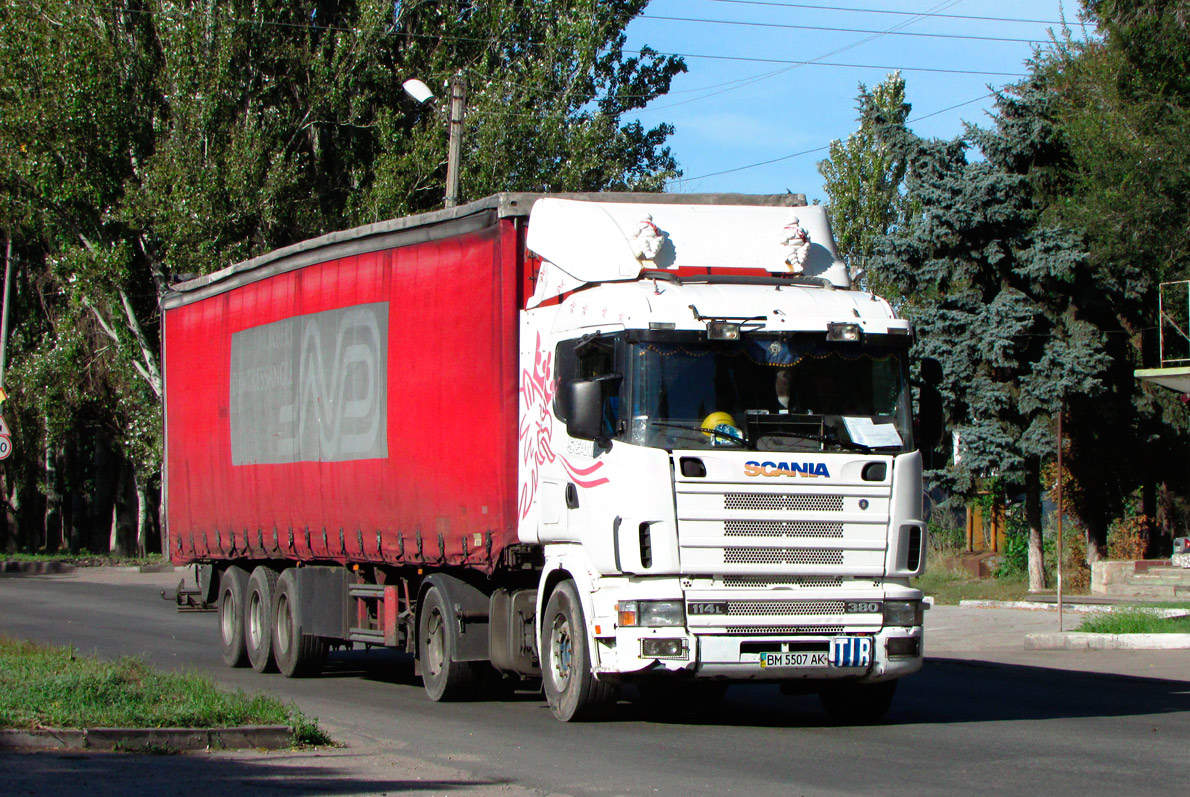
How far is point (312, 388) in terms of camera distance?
1501 centimetres

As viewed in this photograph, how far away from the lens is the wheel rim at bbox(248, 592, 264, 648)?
1633 centimetres

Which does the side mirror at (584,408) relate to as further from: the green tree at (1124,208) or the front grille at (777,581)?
the green tree at (1124,208)

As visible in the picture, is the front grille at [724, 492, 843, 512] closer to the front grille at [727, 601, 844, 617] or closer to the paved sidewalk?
the front grille at [727, 601, 844, 617]

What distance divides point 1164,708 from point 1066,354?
15.8m

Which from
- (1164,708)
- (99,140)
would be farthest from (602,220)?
(99,140)

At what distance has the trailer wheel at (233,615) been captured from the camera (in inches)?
661

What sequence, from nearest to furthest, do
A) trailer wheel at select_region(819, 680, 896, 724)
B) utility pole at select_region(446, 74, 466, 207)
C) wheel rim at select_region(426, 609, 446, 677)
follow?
1. trailer wheel at select_region(819, 680, 896, 724)
2. wheel rim at select_region(426, 609, 446, 677)
3. utility pole at select_region(446, 74, 466, 207)

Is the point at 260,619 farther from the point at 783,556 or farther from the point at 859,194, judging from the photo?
the point at 859,194

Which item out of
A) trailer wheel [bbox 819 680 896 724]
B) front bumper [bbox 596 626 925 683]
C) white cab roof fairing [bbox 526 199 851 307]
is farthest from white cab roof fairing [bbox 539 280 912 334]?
trailer wheel [bbox 819 680 896 724]

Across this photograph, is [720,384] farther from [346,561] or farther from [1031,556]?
[1031,556]

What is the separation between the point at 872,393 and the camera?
35.2 feet

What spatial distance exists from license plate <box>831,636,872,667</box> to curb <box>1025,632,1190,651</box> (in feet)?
27.2

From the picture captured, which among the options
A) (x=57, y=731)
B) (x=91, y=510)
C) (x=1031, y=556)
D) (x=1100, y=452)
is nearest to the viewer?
(x=57, y=731)

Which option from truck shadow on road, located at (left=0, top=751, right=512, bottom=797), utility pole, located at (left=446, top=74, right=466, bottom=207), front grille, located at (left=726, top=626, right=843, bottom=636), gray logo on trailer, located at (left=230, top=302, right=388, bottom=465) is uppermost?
utility pole, located at (left=446, top=74, right=466, bottom=207)
